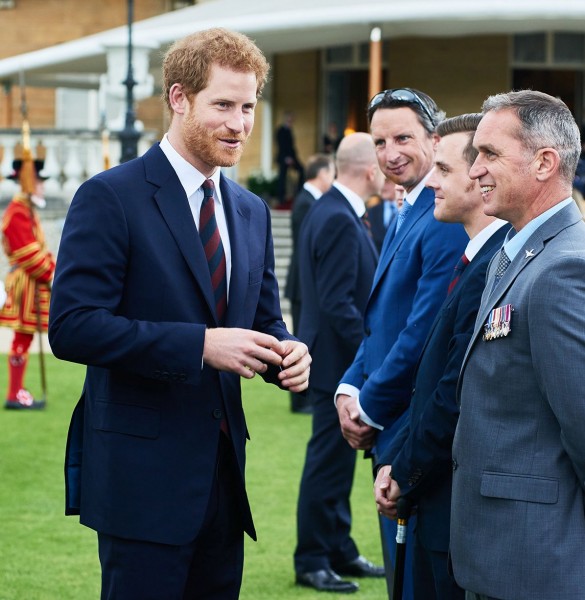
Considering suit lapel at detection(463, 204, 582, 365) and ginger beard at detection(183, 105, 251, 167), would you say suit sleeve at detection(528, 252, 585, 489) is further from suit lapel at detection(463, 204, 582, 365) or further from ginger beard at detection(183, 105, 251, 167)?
ginger beard at detection(183, 105, 251, 167)

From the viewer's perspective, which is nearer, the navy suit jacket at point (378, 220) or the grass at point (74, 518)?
the grass at point (74, 518)

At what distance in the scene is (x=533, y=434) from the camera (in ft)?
10.3

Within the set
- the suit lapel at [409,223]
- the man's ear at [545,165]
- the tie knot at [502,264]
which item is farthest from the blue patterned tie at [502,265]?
the suit lapel at [409,223]

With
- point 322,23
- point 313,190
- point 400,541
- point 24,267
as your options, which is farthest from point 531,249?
point 322,23

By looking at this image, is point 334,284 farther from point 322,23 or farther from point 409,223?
point 322,23

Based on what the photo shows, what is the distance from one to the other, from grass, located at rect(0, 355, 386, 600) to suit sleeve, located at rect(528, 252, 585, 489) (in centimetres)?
336

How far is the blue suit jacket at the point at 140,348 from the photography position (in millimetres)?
3430

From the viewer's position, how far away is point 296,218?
40.4ft

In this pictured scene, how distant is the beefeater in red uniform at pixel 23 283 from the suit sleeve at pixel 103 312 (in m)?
7.79

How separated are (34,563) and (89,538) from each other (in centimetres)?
59

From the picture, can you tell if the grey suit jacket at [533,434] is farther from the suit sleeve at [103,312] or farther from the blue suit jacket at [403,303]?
the blue suit jacket at [403,303]

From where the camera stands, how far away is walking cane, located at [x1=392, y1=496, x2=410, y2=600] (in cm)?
405

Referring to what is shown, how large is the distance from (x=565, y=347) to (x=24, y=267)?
28.9 ft

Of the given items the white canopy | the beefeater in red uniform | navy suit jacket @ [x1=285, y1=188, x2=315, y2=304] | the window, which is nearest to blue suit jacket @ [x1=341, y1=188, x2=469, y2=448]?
navy suit jacket @ [x1=285, y1=188, x2=315, y2=304]
